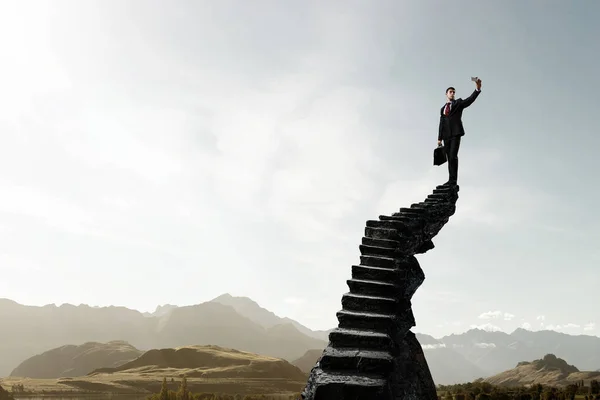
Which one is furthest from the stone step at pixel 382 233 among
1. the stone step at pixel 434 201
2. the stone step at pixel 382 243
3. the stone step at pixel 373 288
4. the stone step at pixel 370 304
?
the stone step at pixel 434 201

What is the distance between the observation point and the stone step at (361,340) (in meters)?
8.48

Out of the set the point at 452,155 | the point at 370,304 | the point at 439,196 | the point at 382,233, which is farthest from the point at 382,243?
the point at 452,155

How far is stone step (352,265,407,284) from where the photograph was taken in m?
10.5

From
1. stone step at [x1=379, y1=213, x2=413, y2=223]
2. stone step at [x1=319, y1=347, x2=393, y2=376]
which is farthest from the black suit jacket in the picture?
stone step at [x1=319, y1=347, x2=393, y2=376]

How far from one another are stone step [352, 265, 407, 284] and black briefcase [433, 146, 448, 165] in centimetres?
686

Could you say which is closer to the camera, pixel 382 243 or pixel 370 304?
pixel 370 304

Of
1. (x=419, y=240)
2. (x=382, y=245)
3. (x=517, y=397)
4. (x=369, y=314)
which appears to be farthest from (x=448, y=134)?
(x=517, y=397)

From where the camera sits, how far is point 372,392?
731 centimetres

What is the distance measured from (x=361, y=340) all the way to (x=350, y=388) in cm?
127

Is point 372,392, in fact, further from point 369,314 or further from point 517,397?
point 517,397

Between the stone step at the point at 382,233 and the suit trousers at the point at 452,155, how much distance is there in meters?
5.25

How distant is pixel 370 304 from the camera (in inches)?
378

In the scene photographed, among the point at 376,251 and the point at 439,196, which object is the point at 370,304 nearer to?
the point at 376,251

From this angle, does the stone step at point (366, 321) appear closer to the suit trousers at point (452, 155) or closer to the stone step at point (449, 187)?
the stone step at point (449, 187)
